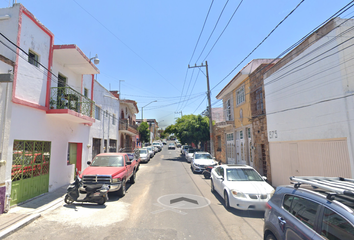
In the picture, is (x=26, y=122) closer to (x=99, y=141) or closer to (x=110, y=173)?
(x=110, y=173)

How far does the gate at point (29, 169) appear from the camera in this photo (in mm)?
7117

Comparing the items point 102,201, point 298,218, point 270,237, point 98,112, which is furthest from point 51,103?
point 298,218

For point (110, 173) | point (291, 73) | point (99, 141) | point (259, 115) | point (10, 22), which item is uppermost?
point (10, 22)

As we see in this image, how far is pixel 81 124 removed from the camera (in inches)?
487

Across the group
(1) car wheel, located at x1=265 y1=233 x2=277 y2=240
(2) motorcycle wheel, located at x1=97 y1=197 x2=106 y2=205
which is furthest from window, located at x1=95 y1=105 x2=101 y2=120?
(1) car wheel, located at x1=265 y1=233 x2=277 y2=240

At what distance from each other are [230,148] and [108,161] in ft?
42.9

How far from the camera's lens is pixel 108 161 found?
31.6 ft

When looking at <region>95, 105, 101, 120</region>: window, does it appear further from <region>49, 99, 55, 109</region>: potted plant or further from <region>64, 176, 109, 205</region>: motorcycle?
<region>64, 176, 109, 205</region>: motorcycle

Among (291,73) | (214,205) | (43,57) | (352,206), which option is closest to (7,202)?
(43,57)

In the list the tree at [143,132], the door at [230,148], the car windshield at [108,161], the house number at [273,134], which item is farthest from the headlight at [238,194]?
the tree at [143,132]

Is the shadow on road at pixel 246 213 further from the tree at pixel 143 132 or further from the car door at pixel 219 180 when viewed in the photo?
the tree at pixel 143 132

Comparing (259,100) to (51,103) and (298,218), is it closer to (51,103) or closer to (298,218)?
(298,218)

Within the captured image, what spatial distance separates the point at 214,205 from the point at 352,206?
17.5ft

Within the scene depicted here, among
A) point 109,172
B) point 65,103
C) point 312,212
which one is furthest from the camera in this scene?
point 65,103
